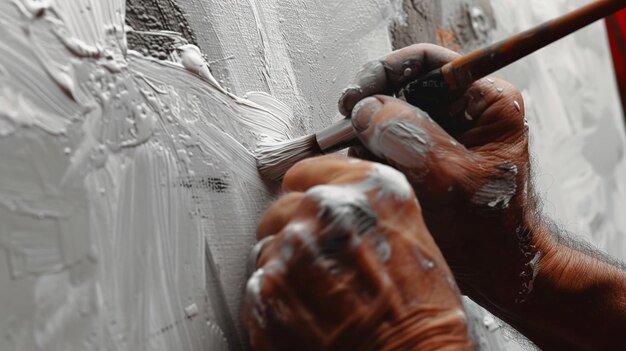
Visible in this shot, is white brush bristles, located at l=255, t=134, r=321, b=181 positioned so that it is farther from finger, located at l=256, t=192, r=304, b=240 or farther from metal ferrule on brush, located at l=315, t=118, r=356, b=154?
finger, located at l=256, t=192, r=304, b=240

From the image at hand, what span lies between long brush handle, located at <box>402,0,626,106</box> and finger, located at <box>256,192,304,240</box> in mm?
237

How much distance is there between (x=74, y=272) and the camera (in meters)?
0.59

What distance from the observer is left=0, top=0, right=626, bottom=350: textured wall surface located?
1.88 ft

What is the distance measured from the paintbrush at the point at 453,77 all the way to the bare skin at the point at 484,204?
0.09 feet

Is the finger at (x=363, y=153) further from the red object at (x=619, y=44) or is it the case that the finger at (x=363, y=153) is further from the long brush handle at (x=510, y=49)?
the red object at (x=619, y=44)

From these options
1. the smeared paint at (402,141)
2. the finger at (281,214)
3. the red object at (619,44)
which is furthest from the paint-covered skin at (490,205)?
the red object at (619,44)

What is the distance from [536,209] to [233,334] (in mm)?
462

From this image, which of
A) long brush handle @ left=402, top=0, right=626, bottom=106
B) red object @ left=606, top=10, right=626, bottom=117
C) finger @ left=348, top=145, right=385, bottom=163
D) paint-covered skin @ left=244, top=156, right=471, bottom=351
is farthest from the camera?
red object @ left=606, top=10, right=626, bottom=117

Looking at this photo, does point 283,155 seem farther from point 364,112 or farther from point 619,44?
point 619,44

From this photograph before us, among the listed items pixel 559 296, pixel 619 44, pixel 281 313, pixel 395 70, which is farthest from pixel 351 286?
pixel 619 44

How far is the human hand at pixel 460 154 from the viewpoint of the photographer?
0.73 metres

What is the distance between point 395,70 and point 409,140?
0.41ft

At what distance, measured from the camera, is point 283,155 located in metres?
0.82

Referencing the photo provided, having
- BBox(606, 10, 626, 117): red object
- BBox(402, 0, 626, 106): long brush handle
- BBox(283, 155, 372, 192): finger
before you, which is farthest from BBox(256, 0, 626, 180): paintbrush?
BBox(606, 10, 626, 117): red object
